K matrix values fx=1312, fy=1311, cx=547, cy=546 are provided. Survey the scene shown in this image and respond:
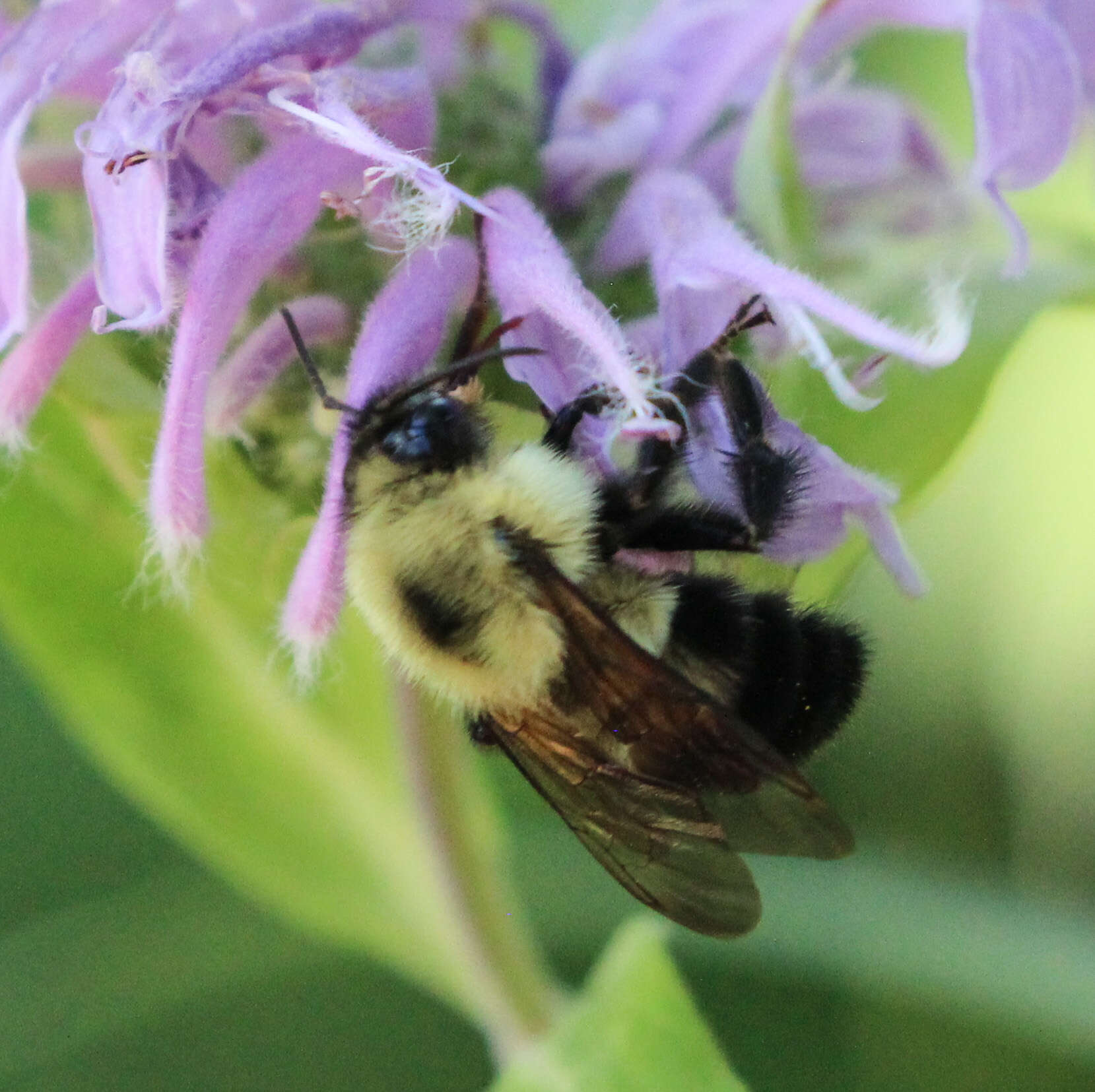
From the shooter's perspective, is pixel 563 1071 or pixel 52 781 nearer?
pixel 563 1071

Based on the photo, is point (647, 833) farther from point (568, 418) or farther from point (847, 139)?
point (847, 139)

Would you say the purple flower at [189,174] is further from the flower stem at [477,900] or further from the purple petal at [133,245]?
the flower stem at [477,900]

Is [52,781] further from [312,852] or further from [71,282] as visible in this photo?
[71,282]

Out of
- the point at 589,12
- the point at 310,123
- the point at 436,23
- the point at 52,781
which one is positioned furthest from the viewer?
the point at 52,781

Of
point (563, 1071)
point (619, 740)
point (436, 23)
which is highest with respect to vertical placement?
point (436, 23)

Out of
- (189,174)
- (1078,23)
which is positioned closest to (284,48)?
(189,174)

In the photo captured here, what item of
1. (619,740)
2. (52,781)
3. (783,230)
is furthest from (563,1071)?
(52,781)
